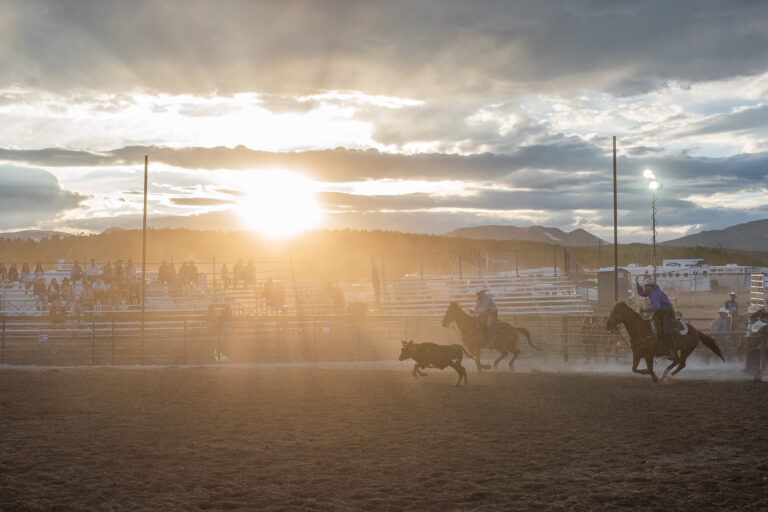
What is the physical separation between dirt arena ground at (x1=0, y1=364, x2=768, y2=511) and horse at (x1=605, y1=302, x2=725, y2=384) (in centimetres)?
59

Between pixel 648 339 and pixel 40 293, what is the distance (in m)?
26.6

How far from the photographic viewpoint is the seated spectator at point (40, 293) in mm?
32250

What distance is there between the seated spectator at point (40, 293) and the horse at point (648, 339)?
2561 cm

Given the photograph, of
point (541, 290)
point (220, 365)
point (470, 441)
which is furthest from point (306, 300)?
point (470, 441)

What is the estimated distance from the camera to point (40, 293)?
32375 mm

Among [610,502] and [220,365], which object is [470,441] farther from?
[220,365]

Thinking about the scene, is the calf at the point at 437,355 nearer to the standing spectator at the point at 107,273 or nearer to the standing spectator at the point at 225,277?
the standing spectator at the point at 225,277

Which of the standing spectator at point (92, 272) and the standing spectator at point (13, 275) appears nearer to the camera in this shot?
the standing spectator at point (92, 272)

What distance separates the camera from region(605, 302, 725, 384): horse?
616 inches

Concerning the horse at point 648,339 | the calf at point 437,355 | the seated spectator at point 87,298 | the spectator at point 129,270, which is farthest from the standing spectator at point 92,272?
the horse at point 648,339

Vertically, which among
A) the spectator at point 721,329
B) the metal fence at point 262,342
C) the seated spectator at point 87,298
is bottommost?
the metal fence at point 262,342

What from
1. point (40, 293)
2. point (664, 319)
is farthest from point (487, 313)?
point (40, 293)

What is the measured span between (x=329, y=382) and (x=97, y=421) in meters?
5.96

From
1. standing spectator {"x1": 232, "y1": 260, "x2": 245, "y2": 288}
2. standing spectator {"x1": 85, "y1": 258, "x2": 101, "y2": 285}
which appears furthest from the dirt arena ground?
standing spectator {"x1": 232, "y1": 260, "x2": 245, "y2": 288}
